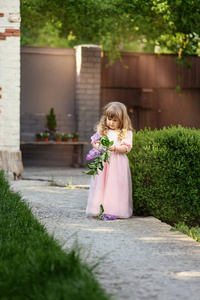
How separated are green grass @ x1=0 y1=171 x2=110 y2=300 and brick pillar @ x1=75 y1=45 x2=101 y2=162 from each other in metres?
9.91

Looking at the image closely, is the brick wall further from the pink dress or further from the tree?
the pink dress

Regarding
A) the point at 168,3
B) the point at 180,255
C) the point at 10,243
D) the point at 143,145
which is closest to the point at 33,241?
the point at 10,243

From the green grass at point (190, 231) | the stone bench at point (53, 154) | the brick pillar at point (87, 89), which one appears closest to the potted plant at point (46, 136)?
the stone bench at point (53, 154)

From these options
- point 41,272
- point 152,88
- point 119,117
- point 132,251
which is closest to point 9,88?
point 119,117

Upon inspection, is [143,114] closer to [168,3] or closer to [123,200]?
[168,3]

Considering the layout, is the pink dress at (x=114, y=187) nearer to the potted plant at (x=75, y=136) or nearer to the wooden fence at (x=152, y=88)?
the potted plant at (x=75, y=136)

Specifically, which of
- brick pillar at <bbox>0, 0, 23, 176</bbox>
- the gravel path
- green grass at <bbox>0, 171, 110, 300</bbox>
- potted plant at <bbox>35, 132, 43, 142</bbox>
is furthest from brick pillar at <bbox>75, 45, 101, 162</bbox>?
green grass at <bbox>0, 171, 110, 300</bbox>

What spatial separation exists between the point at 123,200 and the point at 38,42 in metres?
22.5

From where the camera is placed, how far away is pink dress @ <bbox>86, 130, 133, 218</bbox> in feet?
21.4

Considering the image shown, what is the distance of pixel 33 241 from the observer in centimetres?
474

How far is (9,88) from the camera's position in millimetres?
10453

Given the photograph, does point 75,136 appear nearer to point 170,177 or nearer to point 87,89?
point 87,89

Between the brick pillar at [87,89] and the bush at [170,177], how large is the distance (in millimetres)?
8056

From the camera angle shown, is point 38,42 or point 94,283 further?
point 38,42
